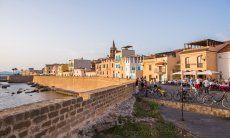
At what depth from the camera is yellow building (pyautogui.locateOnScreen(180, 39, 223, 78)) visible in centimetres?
4412

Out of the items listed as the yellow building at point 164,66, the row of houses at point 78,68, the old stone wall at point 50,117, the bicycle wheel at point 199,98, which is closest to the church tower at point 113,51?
the row of houses at point 78,68

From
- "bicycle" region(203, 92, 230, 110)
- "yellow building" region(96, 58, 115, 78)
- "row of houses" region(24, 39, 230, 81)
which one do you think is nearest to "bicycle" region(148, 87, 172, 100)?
"bicycle" region(203, 92, 230, 110)

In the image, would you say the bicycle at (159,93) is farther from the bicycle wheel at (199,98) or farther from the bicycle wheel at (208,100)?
the bicycle wheel at (208,100)

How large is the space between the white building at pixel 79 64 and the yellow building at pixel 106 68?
2307cm

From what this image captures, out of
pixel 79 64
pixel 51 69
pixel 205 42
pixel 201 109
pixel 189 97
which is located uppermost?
pixel 205 42

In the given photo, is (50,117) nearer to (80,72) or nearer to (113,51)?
(113,51)

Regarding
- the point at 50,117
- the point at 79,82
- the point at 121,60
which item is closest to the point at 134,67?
the point at 121,60

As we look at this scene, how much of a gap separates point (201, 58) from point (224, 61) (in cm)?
375

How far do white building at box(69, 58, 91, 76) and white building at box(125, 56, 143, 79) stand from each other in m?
45.8

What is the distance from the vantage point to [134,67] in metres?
74.2

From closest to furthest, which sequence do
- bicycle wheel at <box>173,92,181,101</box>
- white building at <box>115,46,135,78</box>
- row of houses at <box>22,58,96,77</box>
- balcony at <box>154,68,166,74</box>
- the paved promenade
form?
the paved promenade
bicycle wheel at <box>173,92,181,101</box>
balcony at <box>154,68,166,74</box>
white building at <box>115,46,135,78</box>
row of houses at <box>22,58,96,77</box>

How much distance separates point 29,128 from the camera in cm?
609

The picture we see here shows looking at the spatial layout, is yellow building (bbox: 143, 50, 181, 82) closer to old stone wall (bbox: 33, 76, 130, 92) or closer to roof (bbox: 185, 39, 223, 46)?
roof (bbox: 185, 39, 223, 46)

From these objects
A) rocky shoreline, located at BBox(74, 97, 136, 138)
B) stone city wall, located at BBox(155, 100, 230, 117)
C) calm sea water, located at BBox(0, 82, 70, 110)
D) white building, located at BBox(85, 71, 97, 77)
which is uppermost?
white building, located at BBox(85, 71, 97, 77)
